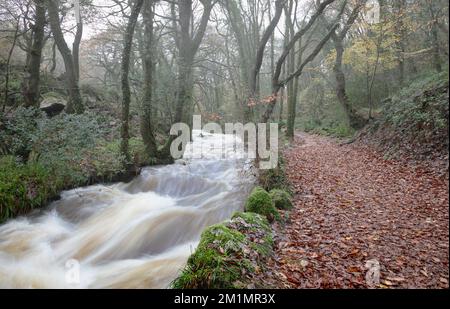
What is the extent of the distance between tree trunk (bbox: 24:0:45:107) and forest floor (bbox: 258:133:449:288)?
830 cm

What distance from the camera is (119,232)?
7.57 metres

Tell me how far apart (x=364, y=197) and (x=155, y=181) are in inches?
267

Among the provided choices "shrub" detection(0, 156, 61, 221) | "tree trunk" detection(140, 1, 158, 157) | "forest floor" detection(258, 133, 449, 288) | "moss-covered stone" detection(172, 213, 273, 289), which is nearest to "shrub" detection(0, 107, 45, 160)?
"shrub" detection(0, 156, 61, 221)

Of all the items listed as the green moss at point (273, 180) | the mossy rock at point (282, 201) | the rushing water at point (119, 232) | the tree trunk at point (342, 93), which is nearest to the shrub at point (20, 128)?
the rushing water at point (119, 232)

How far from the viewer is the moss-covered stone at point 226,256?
3.96 m

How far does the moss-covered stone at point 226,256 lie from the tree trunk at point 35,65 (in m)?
7.91

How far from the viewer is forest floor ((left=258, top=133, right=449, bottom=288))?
417 centimetres

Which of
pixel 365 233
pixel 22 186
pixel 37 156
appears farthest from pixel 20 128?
pixel 365 233

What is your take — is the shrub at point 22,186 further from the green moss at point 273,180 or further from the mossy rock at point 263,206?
the green moss at point 273,180

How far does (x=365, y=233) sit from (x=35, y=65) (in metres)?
10.5

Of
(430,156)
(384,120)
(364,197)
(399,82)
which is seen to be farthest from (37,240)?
(399,82)

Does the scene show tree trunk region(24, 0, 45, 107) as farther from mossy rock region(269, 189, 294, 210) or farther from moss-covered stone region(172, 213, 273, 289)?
moss-covered stone region(172, 213, 273, 289)

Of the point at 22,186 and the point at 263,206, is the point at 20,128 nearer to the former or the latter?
the point at 22,186
